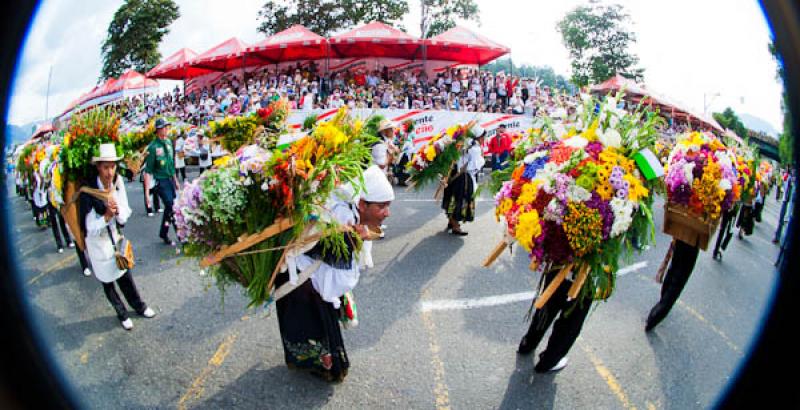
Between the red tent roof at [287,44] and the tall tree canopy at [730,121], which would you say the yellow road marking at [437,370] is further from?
the red tent roof at [287,44]

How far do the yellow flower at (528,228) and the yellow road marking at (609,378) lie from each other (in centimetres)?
153

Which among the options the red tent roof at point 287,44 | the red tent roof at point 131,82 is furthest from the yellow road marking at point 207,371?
the red tent roof at point 287,44

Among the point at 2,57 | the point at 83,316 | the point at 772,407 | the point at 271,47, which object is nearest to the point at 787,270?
the point at 772,407

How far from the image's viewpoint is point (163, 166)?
18.0 feet

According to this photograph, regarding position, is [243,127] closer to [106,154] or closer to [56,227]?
[106,154]

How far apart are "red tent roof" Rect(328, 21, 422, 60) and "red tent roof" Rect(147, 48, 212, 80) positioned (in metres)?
4.07

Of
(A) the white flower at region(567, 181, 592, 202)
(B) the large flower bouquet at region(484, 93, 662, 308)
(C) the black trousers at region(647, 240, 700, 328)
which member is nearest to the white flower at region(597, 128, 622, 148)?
(B) the large flower bouquet at region(484, 93, 662, 308)

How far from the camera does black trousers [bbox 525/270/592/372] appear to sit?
3.18 meters

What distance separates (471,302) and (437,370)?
1438 mm

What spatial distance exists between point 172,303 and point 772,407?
17.0 ft

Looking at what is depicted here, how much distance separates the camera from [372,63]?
13.6 meters

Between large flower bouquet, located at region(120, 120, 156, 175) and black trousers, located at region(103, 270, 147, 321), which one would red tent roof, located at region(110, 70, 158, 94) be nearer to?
large flower bouquet, located at region(120, 120, 156, 175)

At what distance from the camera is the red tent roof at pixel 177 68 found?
433cm

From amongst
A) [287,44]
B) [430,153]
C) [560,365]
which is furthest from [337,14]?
[560,365]
